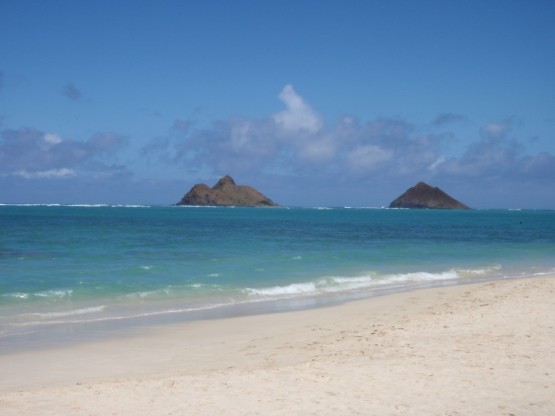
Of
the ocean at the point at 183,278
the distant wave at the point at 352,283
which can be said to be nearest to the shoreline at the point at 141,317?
the ocean at the point at 183,278

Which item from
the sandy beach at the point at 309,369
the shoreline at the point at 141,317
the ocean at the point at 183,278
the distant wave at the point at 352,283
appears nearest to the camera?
the sandy beach at the point at 309,369

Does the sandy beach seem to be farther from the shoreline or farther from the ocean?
the ocean

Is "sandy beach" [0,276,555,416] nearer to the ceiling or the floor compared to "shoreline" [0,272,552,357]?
nearer to the ceiling

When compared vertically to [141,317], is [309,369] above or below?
above

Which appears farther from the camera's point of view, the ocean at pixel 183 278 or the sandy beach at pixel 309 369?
the ocean at pixel 183 278

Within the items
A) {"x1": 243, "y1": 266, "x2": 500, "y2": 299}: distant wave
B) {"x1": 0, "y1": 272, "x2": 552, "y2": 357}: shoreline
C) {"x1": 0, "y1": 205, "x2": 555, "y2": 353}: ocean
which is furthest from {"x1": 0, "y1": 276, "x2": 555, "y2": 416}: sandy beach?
{"x1": 243, "y1": 266, "x2": 500, "y2": 299}: distant wave

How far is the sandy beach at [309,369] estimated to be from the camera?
6922 mm

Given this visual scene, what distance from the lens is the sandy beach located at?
22.7 ft

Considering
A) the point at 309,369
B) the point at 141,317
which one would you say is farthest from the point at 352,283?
the point at 309,369

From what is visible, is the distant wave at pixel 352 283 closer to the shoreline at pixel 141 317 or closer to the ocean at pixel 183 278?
the ocean at pixel 183 278

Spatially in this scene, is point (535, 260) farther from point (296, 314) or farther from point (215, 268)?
point (296, 314)

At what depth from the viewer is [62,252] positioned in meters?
29.5

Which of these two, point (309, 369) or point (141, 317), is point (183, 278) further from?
point (309, 369)

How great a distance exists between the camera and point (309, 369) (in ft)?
27.7
